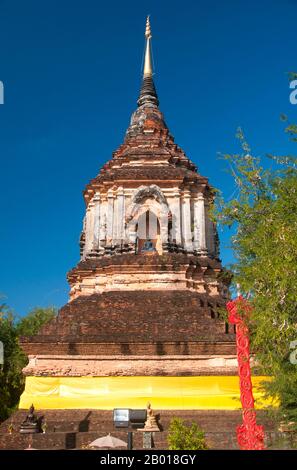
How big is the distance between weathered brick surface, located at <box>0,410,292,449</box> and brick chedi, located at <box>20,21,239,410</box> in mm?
329

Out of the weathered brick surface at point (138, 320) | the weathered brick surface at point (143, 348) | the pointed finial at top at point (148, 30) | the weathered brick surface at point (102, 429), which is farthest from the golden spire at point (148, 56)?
the weathered brick surface at point (102, 429)

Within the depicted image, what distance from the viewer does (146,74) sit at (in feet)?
96.6

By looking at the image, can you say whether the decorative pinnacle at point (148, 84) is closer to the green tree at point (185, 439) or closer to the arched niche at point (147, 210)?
the arched niche at point (147, 210)

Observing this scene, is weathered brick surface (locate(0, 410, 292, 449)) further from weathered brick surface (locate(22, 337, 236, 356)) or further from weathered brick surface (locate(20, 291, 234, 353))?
weathered brick surface (locate(20, 291, 234, 353))

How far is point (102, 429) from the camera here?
1491 centimetres

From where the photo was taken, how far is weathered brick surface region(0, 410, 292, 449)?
14.0 meters

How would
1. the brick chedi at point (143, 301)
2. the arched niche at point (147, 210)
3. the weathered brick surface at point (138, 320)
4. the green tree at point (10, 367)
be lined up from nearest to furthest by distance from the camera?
the brick chedi at point (143, 301) → the weathered brick surface at point (138, 320) → the arched niche at point (147, 210) → the green tree at point (10, 367)

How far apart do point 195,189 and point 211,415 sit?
11.0 metres

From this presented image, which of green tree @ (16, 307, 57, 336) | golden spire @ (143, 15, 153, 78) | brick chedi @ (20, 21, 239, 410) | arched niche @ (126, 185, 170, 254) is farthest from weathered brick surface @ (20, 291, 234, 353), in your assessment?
golden spire @ (143, 15, 153, 78)

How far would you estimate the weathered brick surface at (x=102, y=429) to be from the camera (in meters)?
14.0

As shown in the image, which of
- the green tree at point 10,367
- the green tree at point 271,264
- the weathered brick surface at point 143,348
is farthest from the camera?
the green tree at point 10,367

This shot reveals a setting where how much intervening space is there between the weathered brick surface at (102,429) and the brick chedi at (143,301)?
13.0 inches

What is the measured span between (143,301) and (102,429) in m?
5.09

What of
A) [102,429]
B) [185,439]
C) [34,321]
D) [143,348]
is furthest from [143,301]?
[34,321]
